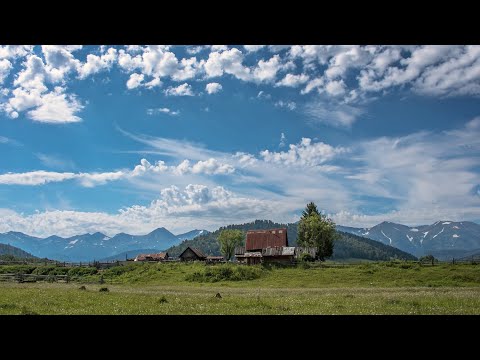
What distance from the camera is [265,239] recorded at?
391ft

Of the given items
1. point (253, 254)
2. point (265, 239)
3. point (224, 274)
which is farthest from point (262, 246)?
point (224, 274)

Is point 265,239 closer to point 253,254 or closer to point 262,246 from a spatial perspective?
point 262,246

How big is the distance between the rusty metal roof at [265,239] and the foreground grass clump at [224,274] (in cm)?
5211

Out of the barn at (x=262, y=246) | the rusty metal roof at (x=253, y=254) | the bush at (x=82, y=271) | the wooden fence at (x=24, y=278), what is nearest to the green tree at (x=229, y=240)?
the barn at (x=262, y=246)

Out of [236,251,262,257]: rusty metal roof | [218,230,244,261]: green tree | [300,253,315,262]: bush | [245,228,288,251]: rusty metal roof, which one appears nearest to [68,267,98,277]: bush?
[236,251,262,257]: rusty metal roof

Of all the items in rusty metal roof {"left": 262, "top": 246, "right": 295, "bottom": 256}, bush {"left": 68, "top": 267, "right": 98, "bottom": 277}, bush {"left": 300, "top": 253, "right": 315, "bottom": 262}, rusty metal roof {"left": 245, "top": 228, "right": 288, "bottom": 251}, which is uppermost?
rusty metal roof {"left": 245, "top": 228, "right": 288, "bottom": 251}

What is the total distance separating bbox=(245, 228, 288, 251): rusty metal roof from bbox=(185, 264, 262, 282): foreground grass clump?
52106 mm

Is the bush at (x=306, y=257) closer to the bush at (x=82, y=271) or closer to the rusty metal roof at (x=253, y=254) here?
the rusty metal roof at (x=253, y=254)

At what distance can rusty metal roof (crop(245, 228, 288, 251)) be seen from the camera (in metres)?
118

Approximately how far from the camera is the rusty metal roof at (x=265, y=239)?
386ft

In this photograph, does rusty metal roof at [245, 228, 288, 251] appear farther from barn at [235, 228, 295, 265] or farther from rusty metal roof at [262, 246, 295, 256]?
rusty metal roof at [262, 246, 295, 256]

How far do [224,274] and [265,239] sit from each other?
5661 cm
